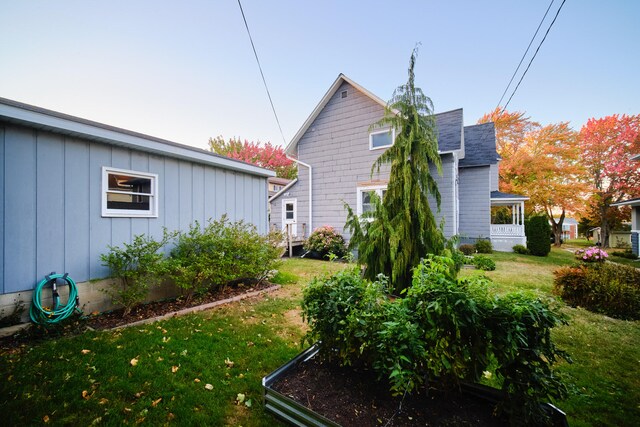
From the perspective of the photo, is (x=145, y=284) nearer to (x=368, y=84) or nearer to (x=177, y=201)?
(x=177, y=201)

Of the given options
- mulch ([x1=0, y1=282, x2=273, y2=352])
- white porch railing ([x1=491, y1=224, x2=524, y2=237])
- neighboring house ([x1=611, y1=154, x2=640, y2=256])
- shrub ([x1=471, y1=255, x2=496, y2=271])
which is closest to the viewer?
mulch ([x1=0, y1=282, x2=273, y2=352])

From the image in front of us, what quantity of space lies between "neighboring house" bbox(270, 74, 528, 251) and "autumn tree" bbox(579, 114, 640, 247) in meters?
8.09

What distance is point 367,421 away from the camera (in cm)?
191

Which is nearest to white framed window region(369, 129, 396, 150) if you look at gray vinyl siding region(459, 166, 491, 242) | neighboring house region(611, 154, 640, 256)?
gray vinyl siding region(459, 166, 491, 242)

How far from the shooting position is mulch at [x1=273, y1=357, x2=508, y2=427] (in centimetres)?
190

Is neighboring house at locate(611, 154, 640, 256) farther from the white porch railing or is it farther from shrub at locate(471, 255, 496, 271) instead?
shrub at locate(471, 255, 496, 271)

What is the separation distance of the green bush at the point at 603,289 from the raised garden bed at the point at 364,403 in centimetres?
496

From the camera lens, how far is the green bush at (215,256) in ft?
16.1

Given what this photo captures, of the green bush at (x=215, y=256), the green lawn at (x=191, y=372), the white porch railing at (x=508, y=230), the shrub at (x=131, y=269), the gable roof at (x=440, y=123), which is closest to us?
the green lawn at (x=191, y=372)

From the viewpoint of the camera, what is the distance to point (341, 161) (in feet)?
36.6

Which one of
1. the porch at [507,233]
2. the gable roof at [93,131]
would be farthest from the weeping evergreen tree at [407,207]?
the porch at [507,233]

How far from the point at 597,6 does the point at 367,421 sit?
31.8 ft

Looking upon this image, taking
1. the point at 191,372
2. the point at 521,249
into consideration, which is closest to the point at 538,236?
the point at 521,249

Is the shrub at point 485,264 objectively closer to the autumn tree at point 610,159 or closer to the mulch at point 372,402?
the mulch at point 372,402
